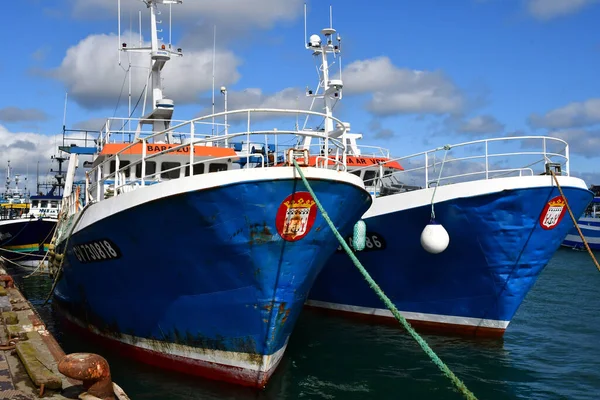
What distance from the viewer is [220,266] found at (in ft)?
26.2

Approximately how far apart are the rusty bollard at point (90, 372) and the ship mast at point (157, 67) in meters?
8.95

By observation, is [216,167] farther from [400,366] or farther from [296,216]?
[400,366]

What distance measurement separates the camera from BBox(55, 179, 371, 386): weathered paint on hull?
25.1ft

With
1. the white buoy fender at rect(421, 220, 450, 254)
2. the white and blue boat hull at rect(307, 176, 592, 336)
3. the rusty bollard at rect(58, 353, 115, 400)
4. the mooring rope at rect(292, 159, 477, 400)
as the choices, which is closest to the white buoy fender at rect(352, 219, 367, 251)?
the white buoy fender at rect(421, 220, 450, 254)

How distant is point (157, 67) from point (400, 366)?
9439mm

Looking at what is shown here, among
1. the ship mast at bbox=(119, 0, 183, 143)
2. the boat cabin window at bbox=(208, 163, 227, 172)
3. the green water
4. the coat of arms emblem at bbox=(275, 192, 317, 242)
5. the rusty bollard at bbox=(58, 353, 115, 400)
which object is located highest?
the ship mast at bbox=(119, 0, 183, 143)

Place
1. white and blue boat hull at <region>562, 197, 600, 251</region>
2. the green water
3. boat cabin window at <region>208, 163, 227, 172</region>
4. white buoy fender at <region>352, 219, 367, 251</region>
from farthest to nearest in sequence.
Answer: white and blue boat hull at <region>562, 197, 600, 251</region> < boat cabin window at <region>208, 163, 227, 172</region> < white buoy fender at <region>352, 219, 367, 251</region> < the green water

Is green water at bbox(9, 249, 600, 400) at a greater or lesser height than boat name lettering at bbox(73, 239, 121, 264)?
lesser

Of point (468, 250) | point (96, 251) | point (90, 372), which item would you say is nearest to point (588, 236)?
point (468, 250)

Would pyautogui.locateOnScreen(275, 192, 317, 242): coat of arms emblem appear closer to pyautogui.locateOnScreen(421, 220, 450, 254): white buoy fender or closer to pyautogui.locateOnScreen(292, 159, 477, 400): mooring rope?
pyautogui.locateOnScreen(292, 159, 477, 400): mooring rope

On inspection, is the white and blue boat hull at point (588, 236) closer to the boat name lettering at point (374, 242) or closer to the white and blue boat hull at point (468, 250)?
the white and blue boat hull at point (468, 250)

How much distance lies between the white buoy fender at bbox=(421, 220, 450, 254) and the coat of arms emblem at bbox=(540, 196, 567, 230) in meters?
2.01

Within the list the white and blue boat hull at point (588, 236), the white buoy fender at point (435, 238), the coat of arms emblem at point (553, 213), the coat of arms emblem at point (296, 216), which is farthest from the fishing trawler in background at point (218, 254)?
the white and blue boat hull at point (588, 236)

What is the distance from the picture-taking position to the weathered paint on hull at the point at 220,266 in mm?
7656
